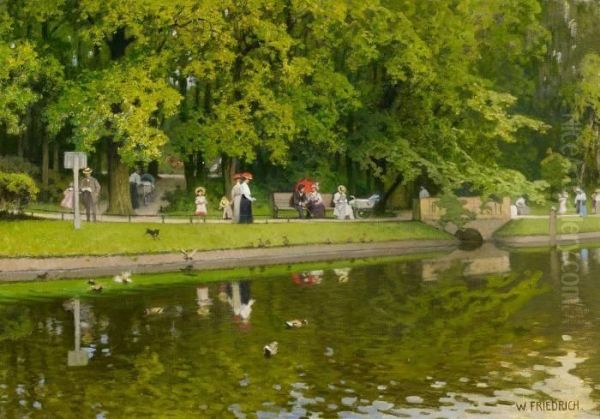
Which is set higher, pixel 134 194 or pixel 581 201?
pixel 134 194

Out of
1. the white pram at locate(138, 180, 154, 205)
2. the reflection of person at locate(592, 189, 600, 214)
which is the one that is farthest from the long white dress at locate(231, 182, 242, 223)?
the reflection of person at locate(592, 189, 600, 214)

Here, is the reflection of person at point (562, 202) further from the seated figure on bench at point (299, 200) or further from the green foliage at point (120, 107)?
the green foliage at point (120, 107)

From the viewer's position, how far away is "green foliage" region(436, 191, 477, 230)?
54.3m

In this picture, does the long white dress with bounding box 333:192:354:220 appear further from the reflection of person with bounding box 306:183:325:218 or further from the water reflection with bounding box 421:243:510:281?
the water reflection with bounding box 421:243:510:281

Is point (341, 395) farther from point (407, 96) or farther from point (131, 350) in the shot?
point (407, 96)

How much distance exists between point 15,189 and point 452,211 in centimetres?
2175

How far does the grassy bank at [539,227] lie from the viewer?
181 ft

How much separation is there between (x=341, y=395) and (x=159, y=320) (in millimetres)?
9857

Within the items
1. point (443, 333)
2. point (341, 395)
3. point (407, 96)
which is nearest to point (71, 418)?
point (341, 395)

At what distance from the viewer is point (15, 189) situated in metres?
40.6

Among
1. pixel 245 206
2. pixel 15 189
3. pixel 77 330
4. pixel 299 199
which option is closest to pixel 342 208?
pixel 299 199

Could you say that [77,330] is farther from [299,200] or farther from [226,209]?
[299,200]

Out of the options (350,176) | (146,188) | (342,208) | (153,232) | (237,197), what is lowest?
(153,232)

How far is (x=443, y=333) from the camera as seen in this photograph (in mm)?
24094
